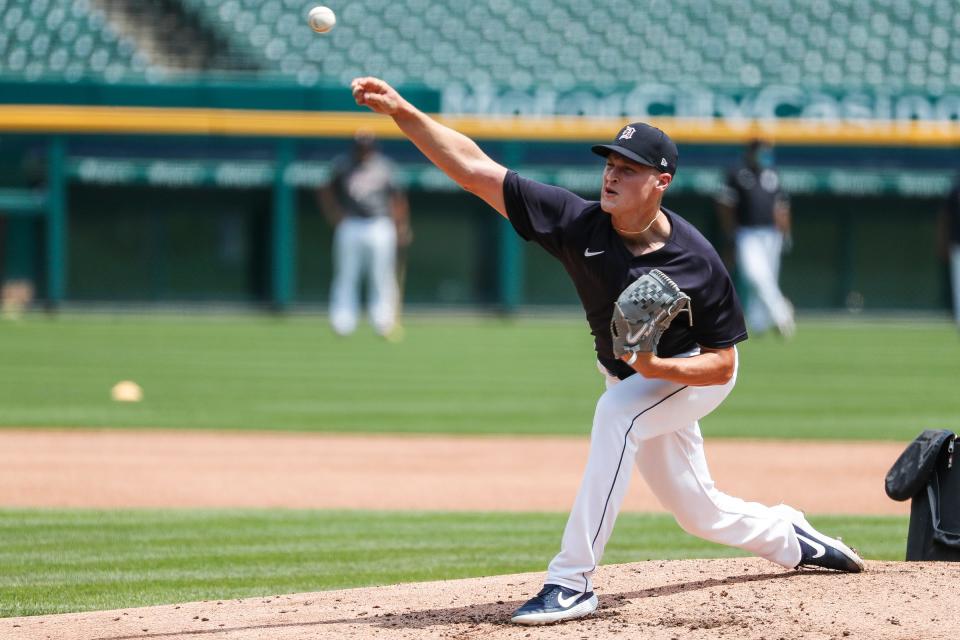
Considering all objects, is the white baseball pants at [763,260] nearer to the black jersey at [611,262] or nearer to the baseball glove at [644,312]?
the black jersey at [611,262]

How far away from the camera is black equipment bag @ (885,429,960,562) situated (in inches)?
203

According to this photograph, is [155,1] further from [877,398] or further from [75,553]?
[75,553]

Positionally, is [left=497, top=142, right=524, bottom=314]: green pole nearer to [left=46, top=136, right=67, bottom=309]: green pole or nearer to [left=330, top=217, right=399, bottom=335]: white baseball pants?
[left=330, top=217, right=399, bottom=335]: white baseball pants

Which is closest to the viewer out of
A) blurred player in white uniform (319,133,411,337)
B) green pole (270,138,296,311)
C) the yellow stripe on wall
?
Result: blurred player in white uniform (319,133,411,337)

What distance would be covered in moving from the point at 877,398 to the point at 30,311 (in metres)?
14.9

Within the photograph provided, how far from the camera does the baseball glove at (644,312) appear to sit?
13.1 feet

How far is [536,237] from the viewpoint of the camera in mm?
4430

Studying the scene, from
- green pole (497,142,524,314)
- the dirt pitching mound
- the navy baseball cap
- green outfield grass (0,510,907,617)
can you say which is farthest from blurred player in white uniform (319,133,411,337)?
the navy baseball cap

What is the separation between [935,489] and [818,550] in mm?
628

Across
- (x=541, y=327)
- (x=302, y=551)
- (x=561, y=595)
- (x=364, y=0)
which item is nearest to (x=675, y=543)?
(x=302, y=551)

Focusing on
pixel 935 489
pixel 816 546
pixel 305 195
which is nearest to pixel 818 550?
pixel 816 546

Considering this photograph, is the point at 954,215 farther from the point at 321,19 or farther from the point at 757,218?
the point at 321,19

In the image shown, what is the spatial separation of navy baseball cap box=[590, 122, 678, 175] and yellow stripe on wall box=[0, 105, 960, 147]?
57.5 ft

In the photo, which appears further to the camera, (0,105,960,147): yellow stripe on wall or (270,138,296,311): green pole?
(270,138,296,311): green pole
